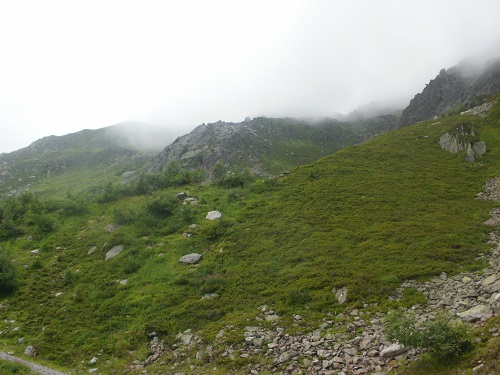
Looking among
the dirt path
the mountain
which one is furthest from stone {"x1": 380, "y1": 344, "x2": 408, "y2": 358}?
the dirt path

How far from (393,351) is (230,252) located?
18.1 m

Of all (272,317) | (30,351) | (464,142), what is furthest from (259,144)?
(30,351)

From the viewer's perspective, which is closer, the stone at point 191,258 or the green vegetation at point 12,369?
the green vegetation at point 12,369

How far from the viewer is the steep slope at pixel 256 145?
14538 cm

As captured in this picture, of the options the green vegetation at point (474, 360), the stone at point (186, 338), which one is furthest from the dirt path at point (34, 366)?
the green vegetation at point (474, 360)

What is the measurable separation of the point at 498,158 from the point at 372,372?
157 feet

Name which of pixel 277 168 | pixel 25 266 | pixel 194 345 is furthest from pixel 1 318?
pixel 277 168

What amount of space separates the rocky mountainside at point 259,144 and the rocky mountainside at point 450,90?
1561cm

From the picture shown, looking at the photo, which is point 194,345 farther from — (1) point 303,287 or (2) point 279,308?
(1) point 303,287

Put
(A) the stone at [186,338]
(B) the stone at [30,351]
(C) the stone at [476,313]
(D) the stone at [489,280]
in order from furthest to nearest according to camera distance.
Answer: (B) the stone at [30,351] → (A) the stone at [186,338] → (D) the stone at [489,280] → (C) the stone at [476,313]

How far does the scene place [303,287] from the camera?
2130 cm

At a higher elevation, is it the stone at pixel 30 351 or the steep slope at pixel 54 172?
the steep slope at pixel 54 172

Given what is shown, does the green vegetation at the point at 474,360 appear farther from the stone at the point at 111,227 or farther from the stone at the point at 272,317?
the stone at the point at 111,227

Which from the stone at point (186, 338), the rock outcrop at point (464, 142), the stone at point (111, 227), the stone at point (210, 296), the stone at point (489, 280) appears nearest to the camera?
the stone at point (489, 280)
